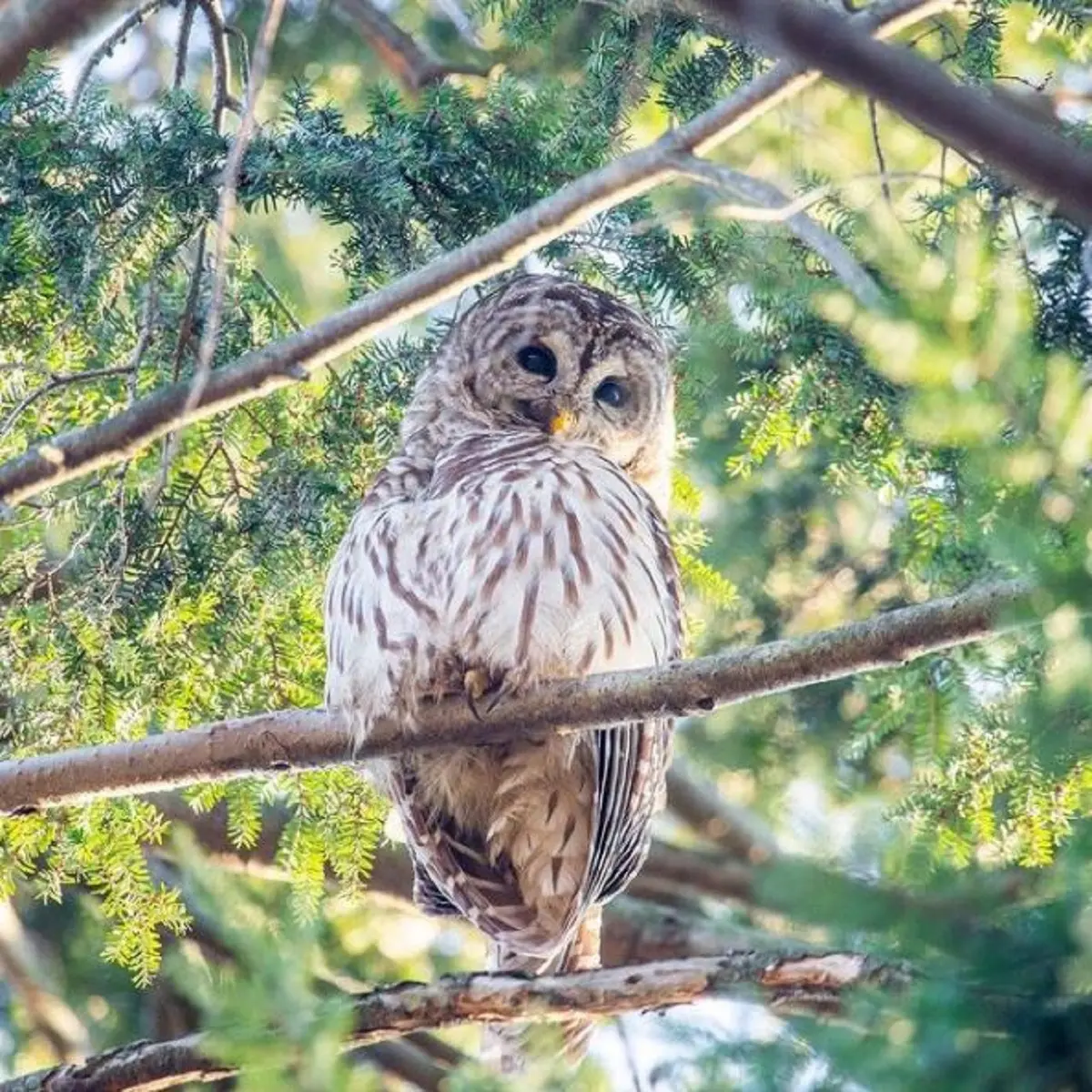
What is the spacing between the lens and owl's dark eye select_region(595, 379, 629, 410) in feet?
15.9

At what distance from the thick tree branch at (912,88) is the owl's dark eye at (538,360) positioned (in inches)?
126

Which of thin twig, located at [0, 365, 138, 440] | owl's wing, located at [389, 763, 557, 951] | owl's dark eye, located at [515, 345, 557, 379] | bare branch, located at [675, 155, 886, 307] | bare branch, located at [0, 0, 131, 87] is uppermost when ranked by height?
bare branch, located at [0, 0, 131, 87]

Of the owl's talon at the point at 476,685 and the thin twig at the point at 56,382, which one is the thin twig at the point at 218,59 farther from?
the owl's talon at the point at 476,685

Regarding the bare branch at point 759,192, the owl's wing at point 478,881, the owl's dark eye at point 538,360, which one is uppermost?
the owl's dark eye at point 538,360

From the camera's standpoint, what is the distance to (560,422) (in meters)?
4.70

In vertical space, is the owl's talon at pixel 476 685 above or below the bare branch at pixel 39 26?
below

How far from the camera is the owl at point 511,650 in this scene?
383 centimetres

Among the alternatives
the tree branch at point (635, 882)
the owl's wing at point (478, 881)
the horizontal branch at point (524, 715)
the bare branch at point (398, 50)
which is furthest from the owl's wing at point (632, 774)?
the bare branch at point (398, 50)

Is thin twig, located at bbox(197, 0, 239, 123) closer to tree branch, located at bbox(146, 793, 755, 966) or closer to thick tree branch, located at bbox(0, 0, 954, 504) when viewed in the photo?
thick tree branch, located at bbox(0, 0, 954, 504)

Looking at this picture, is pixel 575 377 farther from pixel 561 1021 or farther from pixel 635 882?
pixel 635 882

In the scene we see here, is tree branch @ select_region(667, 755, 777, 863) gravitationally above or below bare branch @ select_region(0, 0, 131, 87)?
below

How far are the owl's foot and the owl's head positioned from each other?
1093mm

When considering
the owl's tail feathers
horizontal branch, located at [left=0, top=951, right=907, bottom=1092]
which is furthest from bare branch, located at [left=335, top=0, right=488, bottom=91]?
horizontal branch, located at [left=0, top=951, right=907, bottom=1092]

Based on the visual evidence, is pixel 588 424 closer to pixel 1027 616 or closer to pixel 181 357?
pixel 181 357
